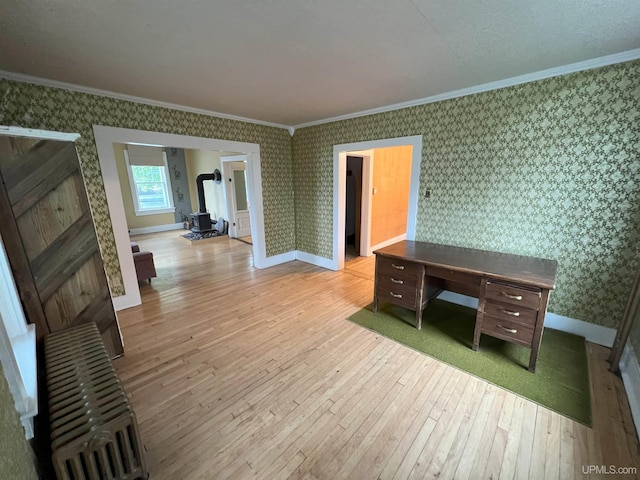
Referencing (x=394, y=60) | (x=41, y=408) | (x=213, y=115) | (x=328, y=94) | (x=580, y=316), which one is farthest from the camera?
(x=213, y=115)

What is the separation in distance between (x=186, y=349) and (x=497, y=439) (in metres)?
2.44

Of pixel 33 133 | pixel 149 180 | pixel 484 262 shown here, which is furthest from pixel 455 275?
pixel 149 180

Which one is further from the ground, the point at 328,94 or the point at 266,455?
the point at 328,94

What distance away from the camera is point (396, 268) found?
8.55ft

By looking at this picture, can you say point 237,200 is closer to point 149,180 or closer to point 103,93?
point 149,180

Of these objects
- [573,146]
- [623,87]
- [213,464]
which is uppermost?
[623,87]

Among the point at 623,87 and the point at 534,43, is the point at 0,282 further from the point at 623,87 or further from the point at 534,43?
the point at 623,87

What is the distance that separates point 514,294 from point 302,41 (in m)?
2.42

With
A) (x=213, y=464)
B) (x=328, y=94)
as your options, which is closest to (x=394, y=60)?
(x=328, y=94)

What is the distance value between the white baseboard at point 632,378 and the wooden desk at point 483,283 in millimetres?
503

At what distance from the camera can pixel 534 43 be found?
5.74 ft

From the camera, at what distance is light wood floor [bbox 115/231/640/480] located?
4.49 ft

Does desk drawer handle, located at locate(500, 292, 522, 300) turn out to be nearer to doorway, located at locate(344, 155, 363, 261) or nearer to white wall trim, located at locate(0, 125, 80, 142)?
doorway, located at locate(344, 155, 363, 261)

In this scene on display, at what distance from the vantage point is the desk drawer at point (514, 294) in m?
1.87
